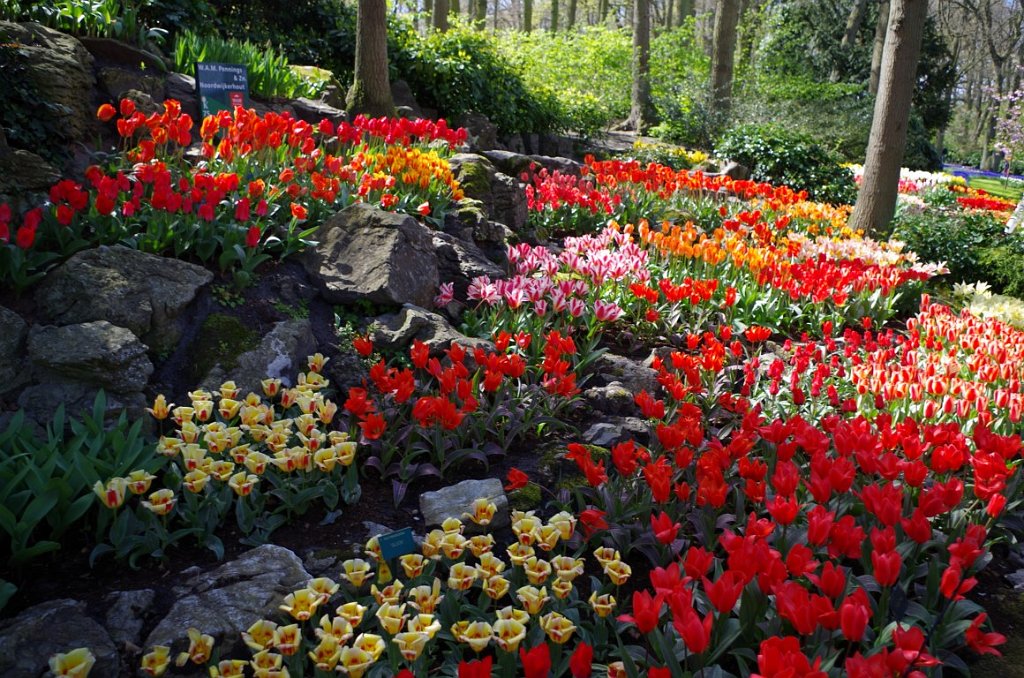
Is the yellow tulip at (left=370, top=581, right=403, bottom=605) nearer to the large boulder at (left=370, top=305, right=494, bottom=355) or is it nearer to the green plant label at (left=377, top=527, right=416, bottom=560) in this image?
the green plant label at (left=377, top=527, right=416, bottom=560)

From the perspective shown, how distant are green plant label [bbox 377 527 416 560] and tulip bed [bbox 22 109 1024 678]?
0.05 m

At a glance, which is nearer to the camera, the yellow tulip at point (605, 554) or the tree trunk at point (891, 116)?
the yellow tulip at point (605, 554)

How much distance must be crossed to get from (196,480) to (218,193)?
80.8 inches

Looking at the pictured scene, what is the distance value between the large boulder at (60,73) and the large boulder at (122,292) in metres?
1.66

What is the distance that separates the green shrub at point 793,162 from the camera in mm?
13953

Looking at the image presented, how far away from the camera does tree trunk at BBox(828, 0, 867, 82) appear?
909 inches

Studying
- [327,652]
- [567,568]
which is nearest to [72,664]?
[327,652]

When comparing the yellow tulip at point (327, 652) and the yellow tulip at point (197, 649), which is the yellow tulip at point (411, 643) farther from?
the yellow tulip at point (197, 649)

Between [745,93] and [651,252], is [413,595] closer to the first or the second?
[651,252]

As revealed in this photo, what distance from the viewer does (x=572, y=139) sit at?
15008 mm

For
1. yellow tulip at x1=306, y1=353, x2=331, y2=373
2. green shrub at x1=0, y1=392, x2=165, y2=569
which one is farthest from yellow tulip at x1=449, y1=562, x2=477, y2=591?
yellow tulip at x1=306, y1=353, x2=331, y2=373

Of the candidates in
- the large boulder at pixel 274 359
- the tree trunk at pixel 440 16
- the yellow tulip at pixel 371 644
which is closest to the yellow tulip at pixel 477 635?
the yellow tulip at pixel 371 644

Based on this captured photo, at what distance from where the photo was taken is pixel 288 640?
210cm

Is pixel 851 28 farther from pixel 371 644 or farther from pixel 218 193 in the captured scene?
pixel 371 644
